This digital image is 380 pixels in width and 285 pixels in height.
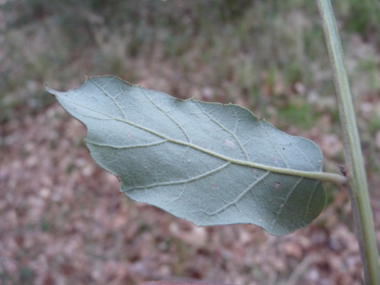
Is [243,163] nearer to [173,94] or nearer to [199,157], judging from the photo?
[199,157]

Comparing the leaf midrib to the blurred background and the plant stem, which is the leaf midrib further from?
the blurred background

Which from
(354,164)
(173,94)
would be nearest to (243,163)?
(354,164)

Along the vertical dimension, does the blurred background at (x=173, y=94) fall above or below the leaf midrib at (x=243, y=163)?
below

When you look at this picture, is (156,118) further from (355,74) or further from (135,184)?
(355,74)

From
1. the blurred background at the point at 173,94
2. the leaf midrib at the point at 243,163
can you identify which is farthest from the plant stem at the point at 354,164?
the blurred background at the point at 173,94

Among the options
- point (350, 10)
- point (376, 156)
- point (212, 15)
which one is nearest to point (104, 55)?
point (212, 15)

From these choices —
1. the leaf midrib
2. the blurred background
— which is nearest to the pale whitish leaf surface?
the leaf midrib

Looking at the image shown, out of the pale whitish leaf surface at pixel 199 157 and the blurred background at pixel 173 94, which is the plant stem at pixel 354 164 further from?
the blurred background at pixel 173 94
